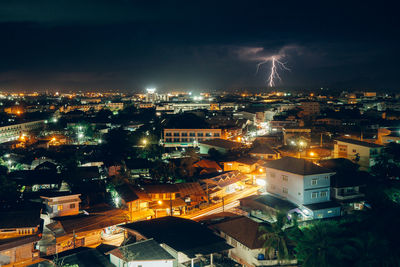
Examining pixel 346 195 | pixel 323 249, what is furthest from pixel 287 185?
pixel 323 249

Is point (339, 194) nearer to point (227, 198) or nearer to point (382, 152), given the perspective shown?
point (227, 198)

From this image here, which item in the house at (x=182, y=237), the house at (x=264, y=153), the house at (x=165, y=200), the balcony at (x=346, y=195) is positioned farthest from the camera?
the house at (x=264, y=153)

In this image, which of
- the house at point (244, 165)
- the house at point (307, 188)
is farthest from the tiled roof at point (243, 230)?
the house at point (244, 165)

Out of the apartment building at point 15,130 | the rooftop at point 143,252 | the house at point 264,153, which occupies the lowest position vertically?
the rooftop at point 143,252

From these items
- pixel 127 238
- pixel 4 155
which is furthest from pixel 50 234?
pixel 4 155

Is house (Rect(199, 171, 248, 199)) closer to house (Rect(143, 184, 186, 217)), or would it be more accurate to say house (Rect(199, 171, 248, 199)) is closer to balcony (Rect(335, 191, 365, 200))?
house (Rect(143, 184, 186, 217))

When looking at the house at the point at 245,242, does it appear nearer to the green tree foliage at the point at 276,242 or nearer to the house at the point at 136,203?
the green tree foliage at the point at 276,242

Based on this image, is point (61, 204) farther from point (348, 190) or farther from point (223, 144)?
point (223, 144)
